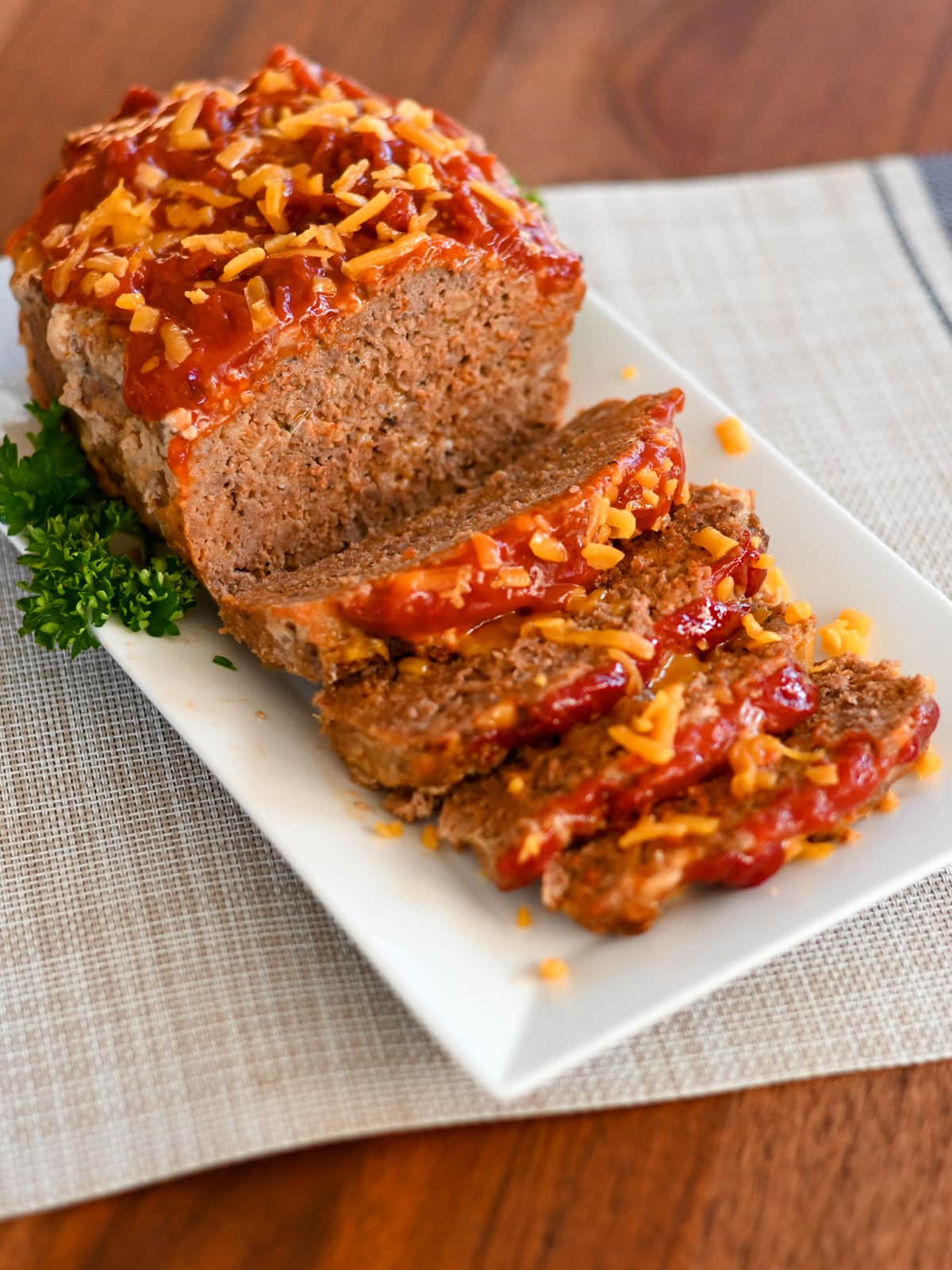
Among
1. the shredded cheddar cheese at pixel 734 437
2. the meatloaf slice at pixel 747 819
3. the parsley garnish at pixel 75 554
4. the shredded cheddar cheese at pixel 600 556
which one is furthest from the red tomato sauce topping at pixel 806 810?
the parsley garnish at pixel 75 554

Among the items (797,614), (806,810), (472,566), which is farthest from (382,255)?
(806,810)

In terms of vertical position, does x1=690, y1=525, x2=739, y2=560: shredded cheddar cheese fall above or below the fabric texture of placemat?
above

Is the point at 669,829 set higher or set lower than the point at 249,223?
lower

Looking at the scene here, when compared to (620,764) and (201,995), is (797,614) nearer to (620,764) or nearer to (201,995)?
(620,764)

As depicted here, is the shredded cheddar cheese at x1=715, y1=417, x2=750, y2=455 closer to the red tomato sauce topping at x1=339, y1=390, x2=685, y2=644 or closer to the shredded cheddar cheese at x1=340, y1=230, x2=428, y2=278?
the red tomato sauce topping at x1=339, y1=390, x2=685, y2=644

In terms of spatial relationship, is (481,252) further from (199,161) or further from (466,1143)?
(466,1143)

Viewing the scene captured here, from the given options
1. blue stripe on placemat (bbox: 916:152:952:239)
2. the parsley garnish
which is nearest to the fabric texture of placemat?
the parsley garnish
